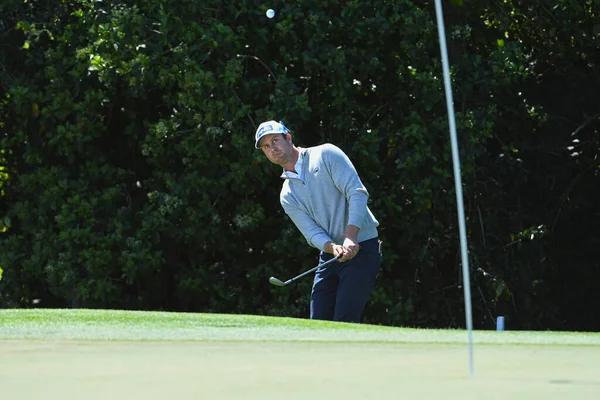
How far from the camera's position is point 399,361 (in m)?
4.16

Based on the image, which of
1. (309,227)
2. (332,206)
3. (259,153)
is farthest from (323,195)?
(259,153)

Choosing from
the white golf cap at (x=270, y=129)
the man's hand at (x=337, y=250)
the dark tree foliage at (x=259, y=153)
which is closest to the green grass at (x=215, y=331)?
the man's hand at (x=337, y=250)

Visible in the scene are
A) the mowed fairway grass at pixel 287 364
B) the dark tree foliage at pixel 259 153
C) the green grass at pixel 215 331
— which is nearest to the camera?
the mowed fairway grass at pixel 287 364

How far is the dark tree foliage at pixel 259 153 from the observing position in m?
11.9

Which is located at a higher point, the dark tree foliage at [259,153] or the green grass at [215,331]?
Result: the dark tree foliage at [259,153]

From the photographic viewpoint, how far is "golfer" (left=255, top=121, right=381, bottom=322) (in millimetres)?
7238

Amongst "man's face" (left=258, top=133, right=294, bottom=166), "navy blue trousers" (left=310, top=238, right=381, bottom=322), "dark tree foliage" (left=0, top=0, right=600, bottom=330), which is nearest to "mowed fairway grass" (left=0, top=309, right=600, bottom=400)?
"navy blue trousers" (left=310, top=238, right=381, bottom=322)

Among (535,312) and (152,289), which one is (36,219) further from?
(535,312)

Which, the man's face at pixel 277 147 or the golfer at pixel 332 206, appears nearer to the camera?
the golfer at pixel 332 206

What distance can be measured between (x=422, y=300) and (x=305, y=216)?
5852 millimetres

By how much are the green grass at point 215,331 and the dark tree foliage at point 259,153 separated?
472cm

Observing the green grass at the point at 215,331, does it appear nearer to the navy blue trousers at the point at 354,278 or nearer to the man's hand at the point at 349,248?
the man's hand at the point at 349,248

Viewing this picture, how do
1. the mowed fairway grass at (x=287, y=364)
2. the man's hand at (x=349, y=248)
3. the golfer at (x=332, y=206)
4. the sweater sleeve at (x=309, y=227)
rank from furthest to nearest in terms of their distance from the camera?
the sweater sleeve at (x=309, y=227), the golfer at (x=332, y=206), the man's hand at (x=349, y=248), the mowed fairway grass at (x=287, y=364)

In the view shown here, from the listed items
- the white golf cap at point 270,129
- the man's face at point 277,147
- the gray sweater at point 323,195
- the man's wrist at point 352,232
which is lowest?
the man's wrist at point 352,232
